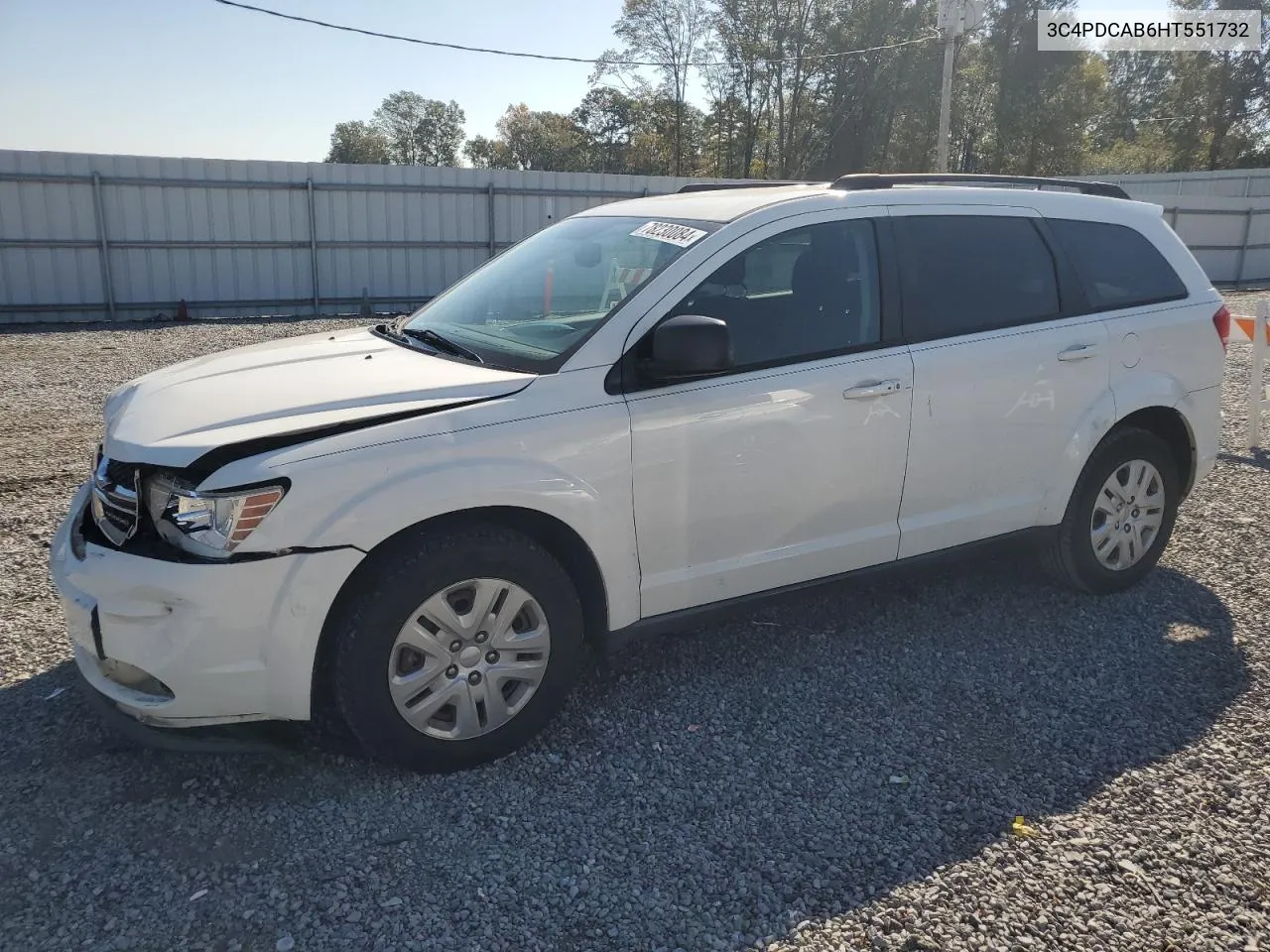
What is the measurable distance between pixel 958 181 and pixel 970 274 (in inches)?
25.1

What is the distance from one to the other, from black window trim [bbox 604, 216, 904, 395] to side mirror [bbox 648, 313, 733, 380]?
0.09 meters

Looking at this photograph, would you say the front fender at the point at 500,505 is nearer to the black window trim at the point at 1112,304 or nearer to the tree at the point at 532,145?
the black window trim at the point at 1112,304

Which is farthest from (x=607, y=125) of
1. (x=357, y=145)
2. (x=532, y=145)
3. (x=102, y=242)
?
(x=102, y=242)

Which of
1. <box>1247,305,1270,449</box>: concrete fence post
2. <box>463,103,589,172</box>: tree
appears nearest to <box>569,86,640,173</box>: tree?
<box>463,103,589,172</box>: tree

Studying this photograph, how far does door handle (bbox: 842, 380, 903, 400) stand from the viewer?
12.6 ft

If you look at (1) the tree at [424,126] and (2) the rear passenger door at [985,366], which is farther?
(1) the tree at [424,126]

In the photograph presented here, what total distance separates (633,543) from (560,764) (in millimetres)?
789

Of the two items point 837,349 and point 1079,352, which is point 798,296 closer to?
point 837,349

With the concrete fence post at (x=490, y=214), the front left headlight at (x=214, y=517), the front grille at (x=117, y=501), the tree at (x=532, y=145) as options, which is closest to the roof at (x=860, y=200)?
the front left headlight at (x=214, y=517)

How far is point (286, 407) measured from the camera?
3160 mm

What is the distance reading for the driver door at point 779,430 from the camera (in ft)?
11.5

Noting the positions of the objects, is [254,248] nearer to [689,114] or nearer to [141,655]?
[141,655]

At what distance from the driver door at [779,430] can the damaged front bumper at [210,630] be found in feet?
3.75

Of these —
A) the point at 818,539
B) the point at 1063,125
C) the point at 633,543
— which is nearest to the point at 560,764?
the point at 633,543
